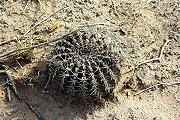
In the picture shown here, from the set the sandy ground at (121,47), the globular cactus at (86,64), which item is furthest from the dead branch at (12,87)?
the globular cactus at (86,64)

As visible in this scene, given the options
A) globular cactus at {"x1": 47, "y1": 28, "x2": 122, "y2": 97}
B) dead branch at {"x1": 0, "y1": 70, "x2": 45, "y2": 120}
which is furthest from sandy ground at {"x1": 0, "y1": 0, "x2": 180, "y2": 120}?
globular cactus at {"x1": 47, "y1": 28, "x2": 122, "y2": 97}

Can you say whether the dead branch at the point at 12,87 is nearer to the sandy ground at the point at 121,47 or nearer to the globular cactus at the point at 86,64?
the sandy ground at the point at 121,47

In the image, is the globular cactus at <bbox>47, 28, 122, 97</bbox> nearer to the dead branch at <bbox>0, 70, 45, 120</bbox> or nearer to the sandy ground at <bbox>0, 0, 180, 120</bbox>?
the sandy ground at <bbox>0, 0, 180, 120</bbox>

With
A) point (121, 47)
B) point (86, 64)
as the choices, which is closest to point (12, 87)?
point (86, 64)

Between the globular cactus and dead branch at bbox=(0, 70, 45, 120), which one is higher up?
the globular cactus

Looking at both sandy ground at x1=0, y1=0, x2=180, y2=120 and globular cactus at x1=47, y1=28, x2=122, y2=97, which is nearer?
globular cactus at x1=47, y1=28, x2=122, y2=97

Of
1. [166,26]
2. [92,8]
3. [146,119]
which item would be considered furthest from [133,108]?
[92,8]
